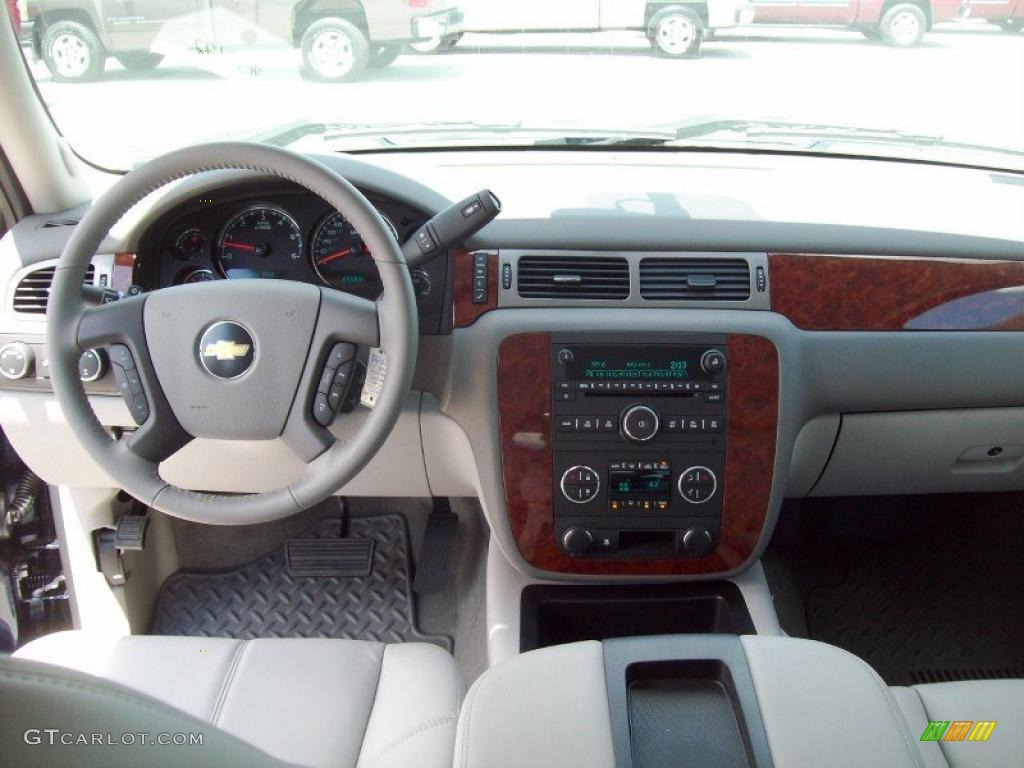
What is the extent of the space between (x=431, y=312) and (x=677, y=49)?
90 cm

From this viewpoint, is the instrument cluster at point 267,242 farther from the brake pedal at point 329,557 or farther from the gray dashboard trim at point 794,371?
the brake pedal at point 329,557

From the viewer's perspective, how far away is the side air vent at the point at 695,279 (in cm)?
196

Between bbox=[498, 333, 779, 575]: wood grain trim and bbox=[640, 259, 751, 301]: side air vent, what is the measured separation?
0.11 m

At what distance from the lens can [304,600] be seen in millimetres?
2688

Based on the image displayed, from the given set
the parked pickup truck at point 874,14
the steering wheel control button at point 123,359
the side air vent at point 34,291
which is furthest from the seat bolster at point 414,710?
the parked pickup truck at point 874,14

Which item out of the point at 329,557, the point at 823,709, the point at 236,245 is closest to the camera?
the point at 823,709

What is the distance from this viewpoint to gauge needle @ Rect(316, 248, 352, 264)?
1.96m

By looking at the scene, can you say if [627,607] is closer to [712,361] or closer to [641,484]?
[641,484]

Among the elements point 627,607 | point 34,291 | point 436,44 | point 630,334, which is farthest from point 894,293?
point 34,291

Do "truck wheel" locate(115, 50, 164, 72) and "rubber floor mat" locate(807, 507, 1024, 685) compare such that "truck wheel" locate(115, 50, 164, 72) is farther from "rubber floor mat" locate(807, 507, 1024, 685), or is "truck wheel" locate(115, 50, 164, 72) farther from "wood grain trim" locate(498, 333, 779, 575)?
"rubber floor mat" locate(807, 507, 1024, 685)

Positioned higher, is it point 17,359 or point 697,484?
point 17,359

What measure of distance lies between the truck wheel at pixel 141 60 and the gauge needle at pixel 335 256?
2.27 feet

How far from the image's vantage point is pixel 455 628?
8.53ft

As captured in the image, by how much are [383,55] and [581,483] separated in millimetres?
1107
